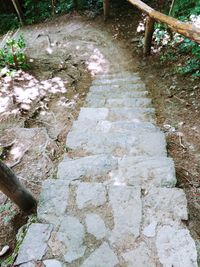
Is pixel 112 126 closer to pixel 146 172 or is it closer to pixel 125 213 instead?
pixel 146 172

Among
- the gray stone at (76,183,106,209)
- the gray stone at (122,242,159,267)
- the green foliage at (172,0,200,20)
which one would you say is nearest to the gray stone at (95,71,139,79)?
the green foliage at (172,0,200,20)

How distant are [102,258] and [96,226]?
0.29 metres

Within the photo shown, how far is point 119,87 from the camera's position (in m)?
5.20

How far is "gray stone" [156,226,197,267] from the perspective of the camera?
77.8 inches

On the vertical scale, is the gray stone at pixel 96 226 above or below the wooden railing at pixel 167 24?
below

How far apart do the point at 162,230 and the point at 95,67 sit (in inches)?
191

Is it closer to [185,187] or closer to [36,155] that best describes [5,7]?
[36,155]

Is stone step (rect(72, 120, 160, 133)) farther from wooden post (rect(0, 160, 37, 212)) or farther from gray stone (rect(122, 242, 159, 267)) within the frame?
gray stone (rect(122, 242, 159, 267))

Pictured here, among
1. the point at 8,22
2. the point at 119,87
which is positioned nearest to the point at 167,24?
the point at 119,87

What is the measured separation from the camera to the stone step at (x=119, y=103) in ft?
14.3

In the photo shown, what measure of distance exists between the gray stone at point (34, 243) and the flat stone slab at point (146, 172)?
34.2 inches

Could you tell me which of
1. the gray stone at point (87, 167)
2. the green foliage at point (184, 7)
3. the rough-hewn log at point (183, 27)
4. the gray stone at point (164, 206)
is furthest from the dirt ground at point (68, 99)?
the green foliage at point (184, 7)

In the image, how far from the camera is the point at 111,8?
28.1 feet

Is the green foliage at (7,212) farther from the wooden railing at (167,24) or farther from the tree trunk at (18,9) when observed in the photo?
the tree trunk at (18,9)
